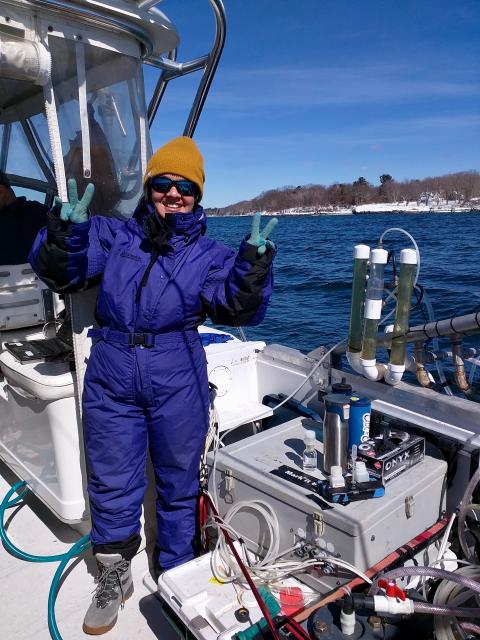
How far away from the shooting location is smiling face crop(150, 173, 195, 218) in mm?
2172

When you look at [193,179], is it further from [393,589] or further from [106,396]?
[393,589]

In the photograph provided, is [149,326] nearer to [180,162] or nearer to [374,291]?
[180,162]

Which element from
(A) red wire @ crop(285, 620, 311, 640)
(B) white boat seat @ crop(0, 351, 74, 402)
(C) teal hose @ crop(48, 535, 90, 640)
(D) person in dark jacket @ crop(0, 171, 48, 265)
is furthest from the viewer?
(D) person in dark jacket @ crop(0, 171, 48, 265)

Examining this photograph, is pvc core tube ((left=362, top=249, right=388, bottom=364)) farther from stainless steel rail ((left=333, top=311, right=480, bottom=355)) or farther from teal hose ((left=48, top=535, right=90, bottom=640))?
teal hose ((left=48, top=535, right=90, bottom=640))

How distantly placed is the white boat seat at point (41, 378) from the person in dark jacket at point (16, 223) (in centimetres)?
82

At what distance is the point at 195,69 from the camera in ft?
9.05

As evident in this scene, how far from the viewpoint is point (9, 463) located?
3199 mm

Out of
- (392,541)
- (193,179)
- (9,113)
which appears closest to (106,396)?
(193,179)

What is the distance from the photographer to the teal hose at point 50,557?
7.32 feet

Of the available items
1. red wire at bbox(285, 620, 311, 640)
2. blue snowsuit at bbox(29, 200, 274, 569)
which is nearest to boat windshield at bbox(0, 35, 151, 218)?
blue snowsuit at bbox(29, 200, 274, 569)

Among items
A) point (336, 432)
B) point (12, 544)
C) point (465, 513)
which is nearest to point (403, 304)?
point (336, 432)

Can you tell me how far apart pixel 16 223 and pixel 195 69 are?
1458 millimetres

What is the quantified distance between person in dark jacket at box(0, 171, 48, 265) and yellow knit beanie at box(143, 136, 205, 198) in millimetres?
1228

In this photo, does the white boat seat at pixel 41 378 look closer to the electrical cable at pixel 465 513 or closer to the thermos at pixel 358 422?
the thermos at pixel 358 422
